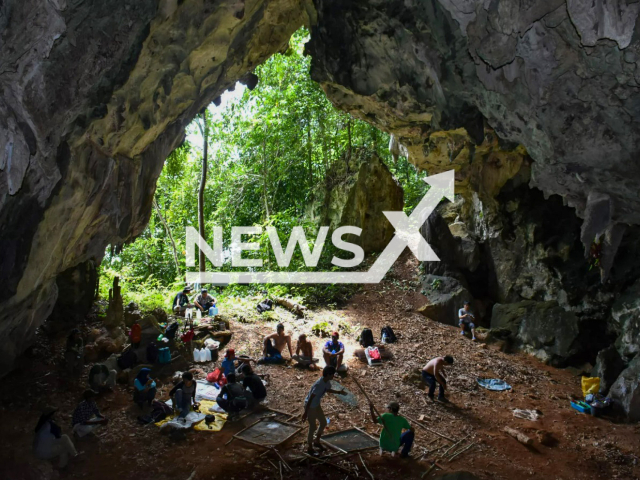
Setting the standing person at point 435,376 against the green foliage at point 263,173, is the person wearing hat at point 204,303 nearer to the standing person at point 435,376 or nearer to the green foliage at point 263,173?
the green foliage at point 263,173

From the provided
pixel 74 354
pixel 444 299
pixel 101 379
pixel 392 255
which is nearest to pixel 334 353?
pixel 101 379

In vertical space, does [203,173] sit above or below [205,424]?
above

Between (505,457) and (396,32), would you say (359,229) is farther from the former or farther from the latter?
(505,457)

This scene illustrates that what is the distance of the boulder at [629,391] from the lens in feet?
27.6

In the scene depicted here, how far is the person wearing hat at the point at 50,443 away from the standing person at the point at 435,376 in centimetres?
600

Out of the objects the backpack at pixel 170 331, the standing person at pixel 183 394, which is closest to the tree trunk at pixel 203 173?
the backpack at pixel 170 331

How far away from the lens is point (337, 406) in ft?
26.7

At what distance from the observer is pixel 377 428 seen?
24.5ft

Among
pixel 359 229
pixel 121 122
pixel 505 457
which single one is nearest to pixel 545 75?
pixel 505 457

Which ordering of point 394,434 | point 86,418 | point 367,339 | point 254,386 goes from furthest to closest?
point 367,339, point 254,386, point 86,418, point 394,434

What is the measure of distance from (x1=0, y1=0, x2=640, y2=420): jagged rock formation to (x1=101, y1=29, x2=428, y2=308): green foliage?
666 centimetres

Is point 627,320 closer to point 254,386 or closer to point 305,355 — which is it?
point 305,355

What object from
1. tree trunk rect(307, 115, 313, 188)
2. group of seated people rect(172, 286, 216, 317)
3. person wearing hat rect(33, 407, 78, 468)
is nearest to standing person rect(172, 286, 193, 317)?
group of seated people rect(172, 286, 216, 317)

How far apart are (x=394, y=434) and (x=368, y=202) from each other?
12576 millimetres
